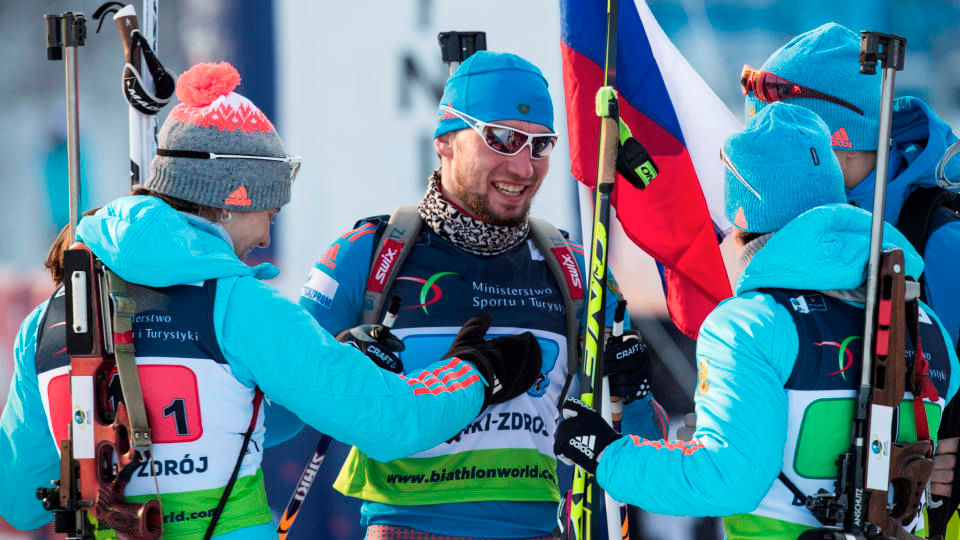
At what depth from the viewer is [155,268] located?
2.12 meters

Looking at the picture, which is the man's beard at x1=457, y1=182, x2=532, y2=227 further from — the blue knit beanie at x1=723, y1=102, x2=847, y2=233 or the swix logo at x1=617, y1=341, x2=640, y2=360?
the blue knit beanie at x1=723, y1=102, x2=847, y2=233

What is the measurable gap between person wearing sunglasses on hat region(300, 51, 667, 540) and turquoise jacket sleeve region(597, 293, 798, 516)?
0.71 metres

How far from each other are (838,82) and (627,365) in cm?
97

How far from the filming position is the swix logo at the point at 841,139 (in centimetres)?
279

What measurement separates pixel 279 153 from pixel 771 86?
1381 millimetres

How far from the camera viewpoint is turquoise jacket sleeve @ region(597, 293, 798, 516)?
1.99 m

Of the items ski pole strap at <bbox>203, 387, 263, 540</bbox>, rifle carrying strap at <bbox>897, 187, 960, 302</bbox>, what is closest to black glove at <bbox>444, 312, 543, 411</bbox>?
ski pole strap at <bbox>203, 387, 263, 540</bbox>

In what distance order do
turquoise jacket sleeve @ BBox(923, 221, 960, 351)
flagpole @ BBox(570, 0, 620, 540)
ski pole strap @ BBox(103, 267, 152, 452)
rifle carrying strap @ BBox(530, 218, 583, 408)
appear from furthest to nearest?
rifle carrying strap @ BBox(530, 218, 583, 408) < turquoise jacket sleeve @ BBox(923, 221, 960, 351) < flagpole @ BBox(570, 0, 620, 540) < ski pole strap @ BBox(103, 267, 152, 452)

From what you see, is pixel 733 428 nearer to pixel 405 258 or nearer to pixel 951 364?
pixel 951 364

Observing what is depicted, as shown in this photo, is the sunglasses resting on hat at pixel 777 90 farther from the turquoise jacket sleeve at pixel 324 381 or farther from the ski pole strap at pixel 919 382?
the turquoise jacket sleeve at pixel 324 381

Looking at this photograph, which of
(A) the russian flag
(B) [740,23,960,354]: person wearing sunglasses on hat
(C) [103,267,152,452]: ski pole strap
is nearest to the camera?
(C) [103,267,152,452]: ski pole strap

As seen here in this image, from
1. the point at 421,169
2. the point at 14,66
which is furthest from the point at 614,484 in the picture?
the point at 14,66

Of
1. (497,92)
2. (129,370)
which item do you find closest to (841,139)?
(497,92)

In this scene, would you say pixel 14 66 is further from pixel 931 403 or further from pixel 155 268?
pixel 931 403
